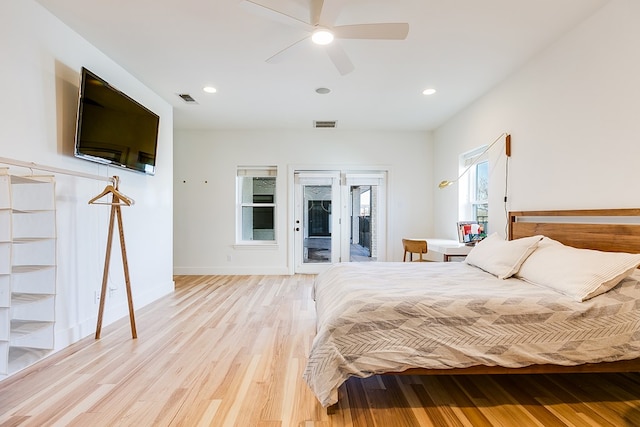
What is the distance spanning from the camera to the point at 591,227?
91.0 inches

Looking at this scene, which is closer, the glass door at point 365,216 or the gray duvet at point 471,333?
the gray duvet at point 471,333

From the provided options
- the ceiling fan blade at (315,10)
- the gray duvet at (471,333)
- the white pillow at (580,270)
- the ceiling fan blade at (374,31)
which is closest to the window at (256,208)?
the ceiling fan blade at (315,10)

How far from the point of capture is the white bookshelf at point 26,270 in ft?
5.58

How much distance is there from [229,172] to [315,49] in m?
3.27

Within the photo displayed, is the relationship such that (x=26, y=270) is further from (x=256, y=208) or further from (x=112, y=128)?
(x=256, y=208)

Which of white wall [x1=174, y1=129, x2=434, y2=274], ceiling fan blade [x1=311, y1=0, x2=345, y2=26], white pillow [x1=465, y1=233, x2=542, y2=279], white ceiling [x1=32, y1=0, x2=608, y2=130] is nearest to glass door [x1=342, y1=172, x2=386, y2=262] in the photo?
white wall [x1=174, y1=129, x2=434, y2=274]

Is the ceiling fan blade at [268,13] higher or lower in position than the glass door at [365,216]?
higher

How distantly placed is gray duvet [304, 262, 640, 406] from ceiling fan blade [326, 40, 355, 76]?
1888 millimetres

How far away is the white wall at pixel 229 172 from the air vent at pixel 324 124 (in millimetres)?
182

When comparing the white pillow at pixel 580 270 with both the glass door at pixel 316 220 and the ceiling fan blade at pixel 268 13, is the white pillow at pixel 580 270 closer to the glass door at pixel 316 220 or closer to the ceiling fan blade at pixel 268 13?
the ceiling fan blade at pixel 268 13

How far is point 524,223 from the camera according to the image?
3055 mm

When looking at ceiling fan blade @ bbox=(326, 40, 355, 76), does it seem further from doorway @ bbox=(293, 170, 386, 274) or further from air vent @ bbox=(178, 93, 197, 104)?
doorway @ bbox=(293, 170, 386, 274)

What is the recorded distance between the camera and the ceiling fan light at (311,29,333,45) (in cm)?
220

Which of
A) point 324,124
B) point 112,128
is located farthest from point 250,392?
point 324,124
